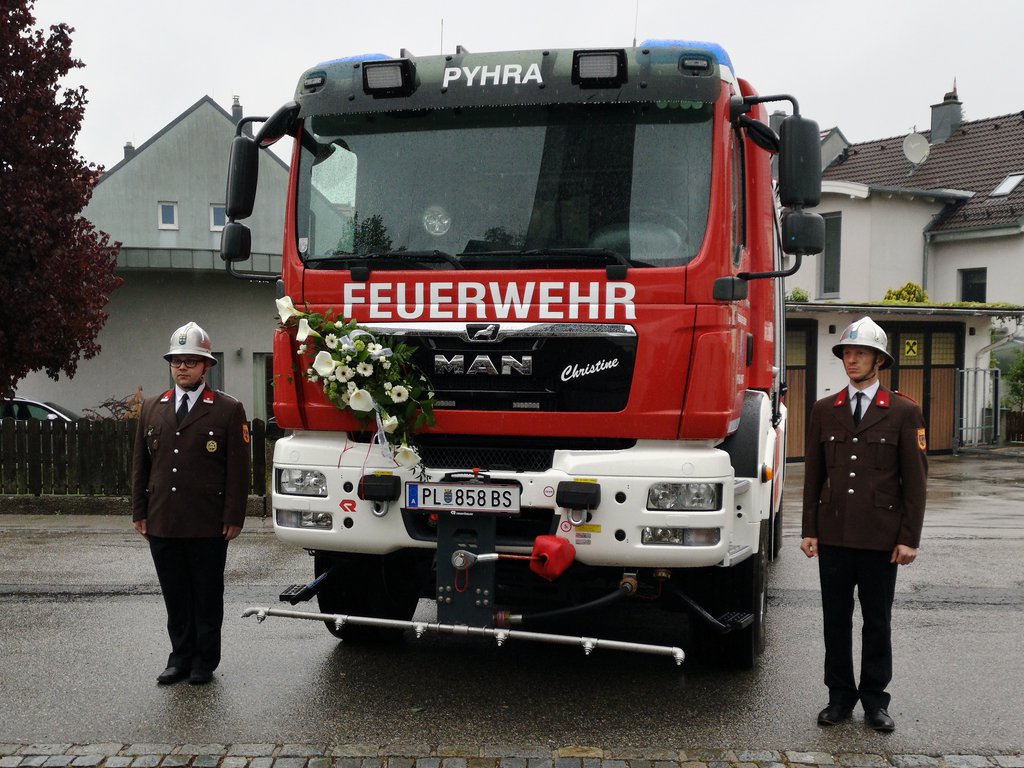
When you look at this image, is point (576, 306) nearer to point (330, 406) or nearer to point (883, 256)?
point (330, 406)

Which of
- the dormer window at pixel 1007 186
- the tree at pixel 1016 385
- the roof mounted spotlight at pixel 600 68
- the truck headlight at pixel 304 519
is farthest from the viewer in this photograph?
the dormer window at pixel 1007 186

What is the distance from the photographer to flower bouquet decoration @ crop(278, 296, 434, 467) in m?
5.22

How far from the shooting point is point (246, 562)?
935cm

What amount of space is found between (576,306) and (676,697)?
6.59ft

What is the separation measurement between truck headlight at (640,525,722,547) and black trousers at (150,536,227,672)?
223 cm

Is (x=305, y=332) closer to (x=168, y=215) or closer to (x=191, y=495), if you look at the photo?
(x=191, y=495)

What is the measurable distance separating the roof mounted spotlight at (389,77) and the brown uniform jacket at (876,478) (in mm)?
2599

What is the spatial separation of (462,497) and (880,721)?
2113 millimetres

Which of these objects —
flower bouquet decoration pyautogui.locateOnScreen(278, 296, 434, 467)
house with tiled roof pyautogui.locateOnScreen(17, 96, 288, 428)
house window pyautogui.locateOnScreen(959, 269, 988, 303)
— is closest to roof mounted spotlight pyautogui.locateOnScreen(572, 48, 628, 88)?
flower bouquet decoration pyautogui.locateOnScreen(278, 296, 434, 467)

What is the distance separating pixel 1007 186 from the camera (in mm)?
27234

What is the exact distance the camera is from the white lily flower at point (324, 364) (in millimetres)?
5254

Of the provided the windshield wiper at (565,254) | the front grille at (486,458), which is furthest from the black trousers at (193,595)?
the windshield wiper at (565,254)

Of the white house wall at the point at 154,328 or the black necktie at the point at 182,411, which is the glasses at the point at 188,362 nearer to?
the black necktie at the point at 182,411

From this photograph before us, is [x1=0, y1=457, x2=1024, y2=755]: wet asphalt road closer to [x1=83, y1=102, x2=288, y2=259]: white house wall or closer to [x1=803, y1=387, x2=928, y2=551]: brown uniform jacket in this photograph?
[x1=803, y1=387, x2=928, y2=551]: brown uniform jacket
